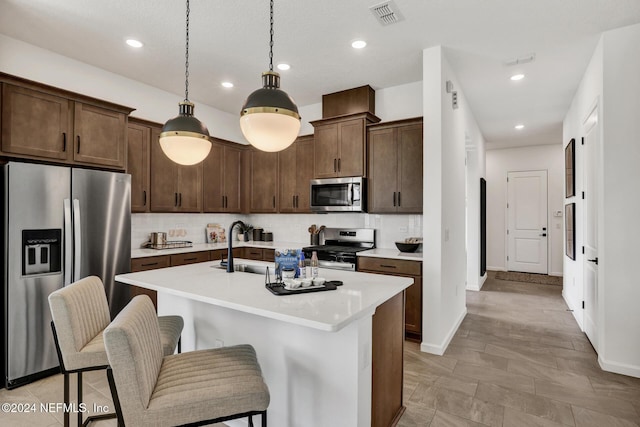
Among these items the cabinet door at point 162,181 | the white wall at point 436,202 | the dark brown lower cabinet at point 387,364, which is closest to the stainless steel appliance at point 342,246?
the white wall at point 436,202

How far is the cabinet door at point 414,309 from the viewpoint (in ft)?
11.4

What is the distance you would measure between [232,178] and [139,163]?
1.44 m

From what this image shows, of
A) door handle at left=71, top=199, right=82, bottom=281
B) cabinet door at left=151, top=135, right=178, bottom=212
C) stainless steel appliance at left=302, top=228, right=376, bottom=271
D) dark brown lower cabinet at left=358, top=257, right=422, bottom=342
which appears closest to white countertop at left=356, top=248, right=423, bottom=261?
dark brown lower cabinet at left=358, top=257, right=422, bottom=342

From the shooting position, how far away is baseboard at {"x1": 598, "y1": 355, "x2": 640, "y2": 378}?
9.16 ft

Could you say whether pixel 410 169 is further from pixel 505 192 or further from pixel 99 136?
pixel 505 192

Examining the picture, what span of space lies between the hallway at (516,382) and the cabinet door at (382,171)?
62.4 inches

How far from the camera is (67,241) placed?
2.89 m

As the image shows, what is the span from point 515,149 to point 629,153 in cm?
546

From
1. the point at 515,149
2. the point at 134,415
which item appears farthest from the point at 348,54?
the point at 515,149

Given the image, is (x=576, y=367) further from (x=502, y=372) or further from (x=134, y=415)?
(x=134, y=415)

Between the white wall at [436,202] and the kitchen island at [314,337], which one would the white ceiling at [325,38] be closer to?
the white wall at [436,202]

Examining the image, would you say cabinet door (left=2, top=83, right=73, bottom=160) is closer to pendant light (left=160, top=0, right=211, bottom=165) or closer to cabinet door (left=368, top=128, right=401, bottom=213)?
pendant light (left=160, top=0, right=211, bottom=165)

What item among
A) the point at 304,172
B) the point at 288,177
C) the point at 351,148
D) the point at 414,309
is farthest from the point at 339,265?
the point at 288,177

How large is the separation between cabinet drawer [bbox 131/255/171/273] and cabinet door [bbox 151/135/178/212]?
2.19 ft
